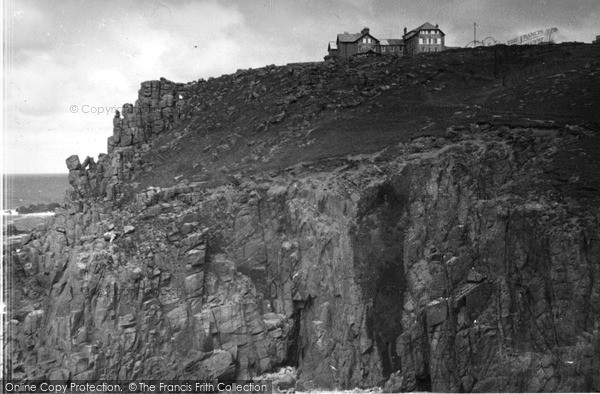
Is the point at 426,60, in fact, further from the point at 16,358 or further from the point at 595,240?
the point at 16,358

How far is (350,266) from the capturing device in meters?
22.5

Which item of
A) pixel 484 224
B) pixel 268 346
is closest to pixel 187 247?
pixel 268 346

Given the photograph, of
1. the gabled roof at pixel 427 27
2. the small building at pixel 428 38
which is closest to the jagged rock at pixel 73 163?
the small building at pixel 428 38

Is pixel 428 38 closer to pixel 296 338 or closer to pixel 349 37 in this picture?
pixel 349 37

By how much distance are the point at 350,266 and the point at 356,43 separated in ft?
88.7

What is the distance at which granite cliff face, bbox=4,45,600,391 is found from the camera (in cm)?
2039

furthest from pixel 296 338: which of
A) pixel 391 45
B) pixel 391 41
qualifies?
pixel 391 41

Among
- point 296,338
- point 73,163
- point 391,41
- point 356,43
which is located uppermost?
point 391,41

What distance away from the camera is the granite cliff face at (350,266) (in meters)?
20.4

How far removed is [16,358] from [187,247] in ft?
31.1

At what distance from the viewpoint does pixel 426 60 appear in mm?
36750

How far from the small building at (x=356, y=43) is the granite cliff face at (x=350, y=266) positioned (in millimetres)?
17663

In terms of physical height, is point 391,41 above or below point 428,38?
above

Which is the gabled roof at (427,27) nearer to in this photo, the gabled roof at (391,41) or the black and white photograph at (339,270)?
the gabled roof at (391,41)
